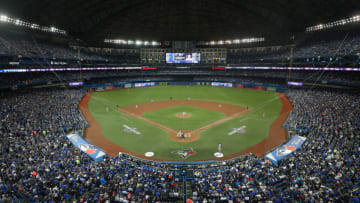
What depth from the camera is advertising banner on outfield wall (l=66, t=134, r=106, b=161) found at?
2253 cm

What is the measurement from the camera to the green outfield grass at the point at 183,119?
117ft

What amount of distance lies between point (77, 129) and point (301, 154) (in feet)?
101

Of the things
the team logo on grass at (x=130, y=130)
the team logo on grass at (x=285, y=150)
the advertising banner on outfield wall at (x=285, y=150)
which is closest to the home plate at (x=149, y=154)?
the team logo on grass at (x=130, y=130)

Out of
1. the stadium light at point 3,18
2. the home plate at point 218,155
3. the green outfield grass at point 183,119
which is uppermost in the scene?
the stadium light at point 3,18

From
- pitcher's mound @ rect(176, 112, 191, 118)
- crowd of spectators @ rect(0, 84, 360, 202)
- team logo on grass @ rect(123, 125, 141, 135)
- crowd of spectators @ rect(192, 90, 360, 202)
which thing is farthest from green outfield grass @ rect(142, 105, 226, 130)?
crowd of spectators @ rect(192, 90, 360, 202)

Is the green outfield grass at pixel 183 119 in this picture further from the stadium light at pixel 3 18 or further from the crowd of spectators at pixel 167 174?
the stadium light at pixel 3 18

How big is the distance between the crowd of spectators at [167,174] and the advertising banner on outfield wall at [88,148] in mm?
937

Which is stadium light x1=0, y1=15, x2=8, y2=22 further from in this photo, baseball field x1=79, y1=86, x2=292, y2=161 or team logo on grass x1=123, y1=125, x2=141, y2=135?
team logo on grass x1=123, y1=125, x2=141, y2=135

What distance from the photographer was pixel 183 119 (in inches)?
1527

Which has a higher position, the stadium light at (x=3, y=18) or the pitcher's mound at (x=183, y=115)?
the stadium light at (x=3, y=18)

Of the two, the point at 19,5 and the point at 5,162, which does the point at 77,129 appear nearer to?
the point at 5,162

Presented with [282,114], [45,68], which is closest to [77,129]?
[45,68]

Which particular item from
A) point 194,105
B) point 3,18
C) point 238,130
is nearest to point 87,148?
point 238,130

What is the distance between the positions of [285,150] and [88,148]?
23961 millimetres
